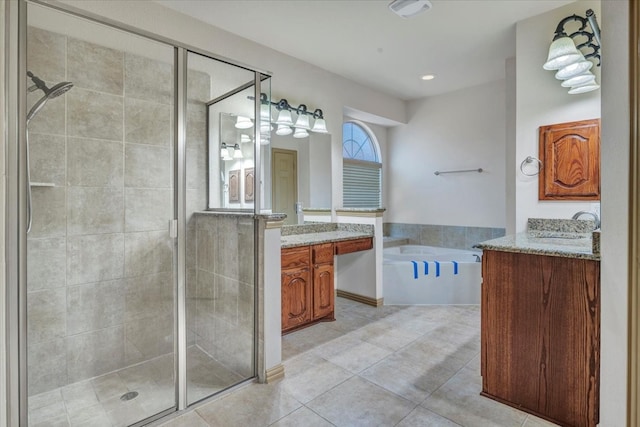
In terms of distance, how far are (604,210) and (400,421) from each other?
4.48 feet

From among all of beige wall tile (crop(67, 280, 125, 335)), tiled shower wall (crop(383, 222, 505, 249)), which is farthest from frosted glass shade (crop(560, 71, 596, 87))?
beige wall tile (crop(67, 280, 125, 335))

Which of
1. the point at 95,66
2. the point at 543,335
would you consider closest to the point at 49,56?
the point at 95,66

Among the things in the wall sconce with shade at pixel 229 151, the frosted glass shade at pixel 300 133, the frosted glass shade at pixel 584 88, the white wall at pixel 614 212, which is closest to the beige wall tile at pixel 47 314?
the wall sconce with shade at pixel 229 151

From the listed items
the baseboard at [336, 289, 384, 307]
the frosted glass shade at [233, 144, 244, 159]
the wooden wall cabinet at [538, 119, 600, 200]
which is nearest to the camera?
the wooden wall cabinet at [538, 119, 600, 200]

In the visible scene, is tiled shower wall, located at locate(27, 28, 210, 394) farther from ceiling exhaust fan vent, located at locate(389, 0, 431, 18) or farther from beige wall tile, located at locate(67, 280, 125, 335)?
ceiling exhaust fan vent, located at locate(389, 0, 431, 18)

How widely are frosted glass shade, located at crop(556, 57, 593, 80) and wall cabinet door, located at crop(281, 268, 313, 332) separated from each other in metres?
2.45

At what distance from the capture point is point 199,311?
7.00 ft

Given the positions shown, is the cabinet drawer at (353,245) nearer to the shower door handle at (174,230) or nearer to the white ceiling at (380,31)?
the shower door handle at (174,230)

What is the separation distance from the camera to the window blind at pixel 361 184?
Answer: 4.60 meters

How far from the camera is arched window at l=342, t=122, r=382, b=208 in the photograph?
15.2 feet

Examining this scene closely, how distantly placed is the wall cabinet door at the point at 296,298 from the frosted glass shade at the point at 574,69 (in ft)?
8.02

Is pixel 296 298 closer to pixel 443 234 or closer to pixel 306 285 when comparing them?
pixel 306 285

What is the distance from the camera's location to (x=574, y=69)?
90.4 inches

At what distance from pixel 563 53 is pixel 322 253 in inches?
92.0
